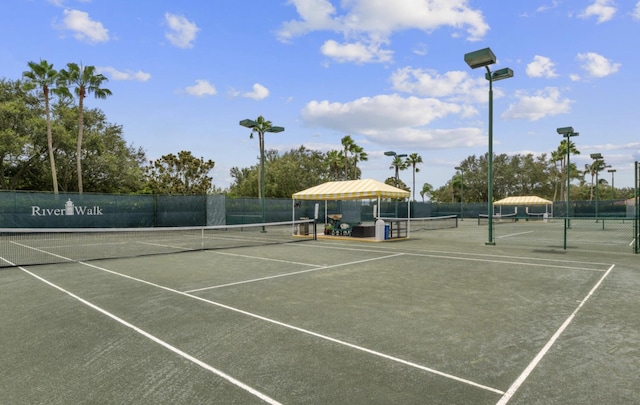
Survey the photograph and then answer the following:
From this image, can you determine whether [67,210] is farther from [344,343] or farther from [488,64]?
[344,343]

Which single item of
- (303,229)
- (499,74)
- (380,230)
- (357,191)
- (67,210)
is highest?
(499,74)

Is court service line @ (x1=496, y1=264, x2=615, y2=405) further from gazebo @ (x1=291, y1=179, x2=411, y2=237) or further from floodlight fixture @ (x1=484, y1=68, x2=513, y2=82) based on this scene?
gazebo @ (x1=291, y1=179, x2=411, y2=237)

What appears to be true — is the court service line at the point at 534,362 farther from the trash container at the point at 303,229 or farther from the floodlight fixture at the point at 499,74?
the trash container at the point at 303,229

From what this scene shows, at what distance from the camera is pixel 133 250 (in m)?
15.7

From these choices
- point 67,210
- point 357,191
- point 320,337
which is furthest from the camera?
point 67,210

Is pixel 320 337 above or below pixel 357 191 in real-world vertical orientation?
below

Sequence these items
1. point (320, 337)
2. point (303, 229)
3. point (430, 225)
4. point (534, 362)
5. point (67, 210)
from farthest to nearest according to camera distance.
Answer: point (430, 225) → point (67, 210) → point (303, 229) → point (320, 337) → point (534, 362)

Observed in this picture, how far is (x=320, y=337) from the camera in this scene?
5105 millimetres

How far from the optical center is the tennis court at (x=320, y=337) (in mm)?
3646

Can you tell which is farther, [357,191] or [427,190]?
[427,190]

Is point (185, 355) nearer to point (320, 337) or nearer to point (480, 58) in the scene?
point (320, 337)

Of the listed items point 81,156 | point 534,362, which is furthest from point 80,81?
point 534,362

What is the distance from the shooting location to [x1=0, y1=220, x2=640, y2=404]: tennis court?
12.0 ft

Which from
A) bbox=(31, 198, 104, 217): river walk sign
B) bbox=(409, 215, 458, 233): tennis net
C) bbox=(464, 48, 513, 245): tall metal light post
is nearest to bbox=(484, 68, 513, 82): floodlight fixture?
bbox=(464, 48, 513, 245): tall metal light post
